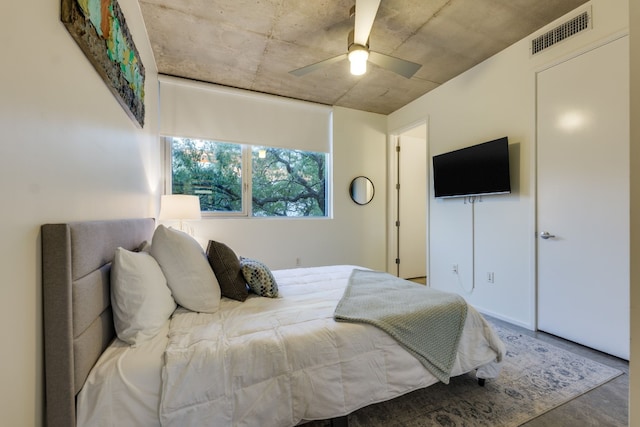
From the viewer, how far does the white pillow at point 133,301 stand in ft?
3.87

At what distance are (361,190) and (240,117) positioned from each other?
81.0 inches

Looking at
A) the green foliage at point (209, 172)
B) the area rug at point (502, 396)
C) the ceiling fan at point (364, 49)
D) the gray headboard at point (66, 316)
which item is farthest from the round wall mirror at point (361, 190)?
the gray headboard at point (66, 316)

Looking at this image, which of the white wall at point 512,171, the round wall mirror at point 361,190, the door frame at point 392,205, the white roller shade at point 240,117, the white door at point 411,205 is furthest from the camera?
the white door at point 411,205

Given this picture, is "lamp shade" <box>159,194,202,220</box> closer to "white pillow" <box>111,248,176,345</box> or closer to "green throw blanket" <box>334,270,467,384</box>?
"white pillow" <box>111,248,176,345</box>

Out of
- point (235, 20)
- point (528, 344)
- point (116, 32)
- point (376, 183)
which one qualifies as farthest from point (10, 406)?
point (376, 183)

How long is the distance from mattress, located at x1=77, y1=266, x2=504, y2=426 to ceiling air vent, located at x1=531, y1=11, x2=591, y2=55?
254 cm

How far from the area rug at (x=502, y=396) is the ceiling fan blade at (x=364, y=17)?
7.85 ft

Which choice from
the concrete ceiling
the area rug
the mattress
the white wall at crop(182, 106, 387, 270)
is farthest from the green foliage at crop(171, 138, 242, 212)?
the area rug

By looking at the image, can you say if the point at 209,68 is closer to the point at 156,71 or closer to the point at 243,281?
the point at 156,71

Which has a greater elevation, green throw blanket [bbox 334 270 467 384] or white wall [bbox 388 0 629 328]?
white wall [bbox 388 0 629 328]

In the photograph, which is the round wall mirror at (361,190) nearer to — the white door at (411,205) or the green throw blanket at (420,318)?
the white door at (411,205)

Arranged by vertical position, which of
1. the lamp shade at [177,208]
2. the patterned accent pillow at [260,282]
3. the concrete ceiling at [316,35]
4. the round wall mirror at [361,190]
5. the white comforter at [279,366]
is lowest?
the white comforter at [279,366]

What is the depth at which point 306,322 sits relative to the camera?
1395 mm

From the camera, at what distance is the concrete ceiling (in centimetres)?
221
